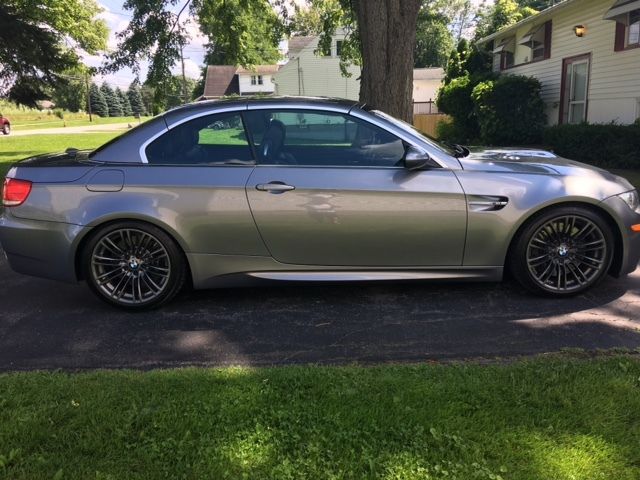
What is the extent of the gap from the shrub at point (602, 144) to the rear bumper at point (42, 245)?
10.5m

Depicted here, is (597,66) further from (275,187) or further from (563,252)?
(275,187)

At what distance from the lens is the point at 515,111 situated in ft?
52.5

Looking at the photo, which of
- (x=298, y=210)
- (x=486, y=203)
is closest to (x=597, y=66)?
(x=486, y=203)

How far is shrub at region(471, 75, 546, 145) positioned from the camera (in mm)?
15875

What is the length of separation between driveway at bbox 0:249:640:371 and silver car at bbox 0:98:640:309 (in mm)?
252

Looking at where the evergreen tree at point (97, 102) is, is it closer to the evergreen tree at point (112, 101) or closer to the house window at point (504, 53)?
the evergreen tree at point (112, 101)

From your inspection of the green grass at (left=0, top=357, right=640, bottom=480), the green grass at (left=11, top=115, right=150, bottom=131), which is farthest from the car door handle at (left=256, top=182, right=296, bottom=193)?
the green grass at (left=11, top=115, right=150, bottom=131)

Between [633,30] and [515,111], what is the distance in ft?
13.2

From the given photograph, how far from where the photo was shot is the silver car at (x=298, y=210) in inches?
167

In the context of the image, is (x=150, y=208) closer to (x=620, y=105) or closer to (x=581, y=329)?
→ (x=581, y=329)

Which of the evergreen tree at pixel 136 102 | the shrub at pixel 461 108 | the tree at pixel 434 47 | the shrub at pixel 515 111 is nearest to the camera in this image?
the shrub at pixel 515 111

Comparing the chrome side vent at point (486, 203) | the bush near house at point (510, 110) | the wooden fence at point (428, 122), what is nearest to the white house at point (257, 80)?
the wooden fence at point (428, 122)

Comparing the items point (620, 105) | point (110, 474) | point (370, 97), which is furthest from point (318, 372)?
point (620, 105)

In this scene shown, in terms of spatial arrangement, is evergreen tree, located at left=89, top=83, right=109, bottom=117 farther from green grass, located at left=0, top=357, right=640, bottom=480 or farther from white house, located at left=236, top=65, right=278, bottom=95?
green grass, located at left=0, top=357, right=640, bottom=480
